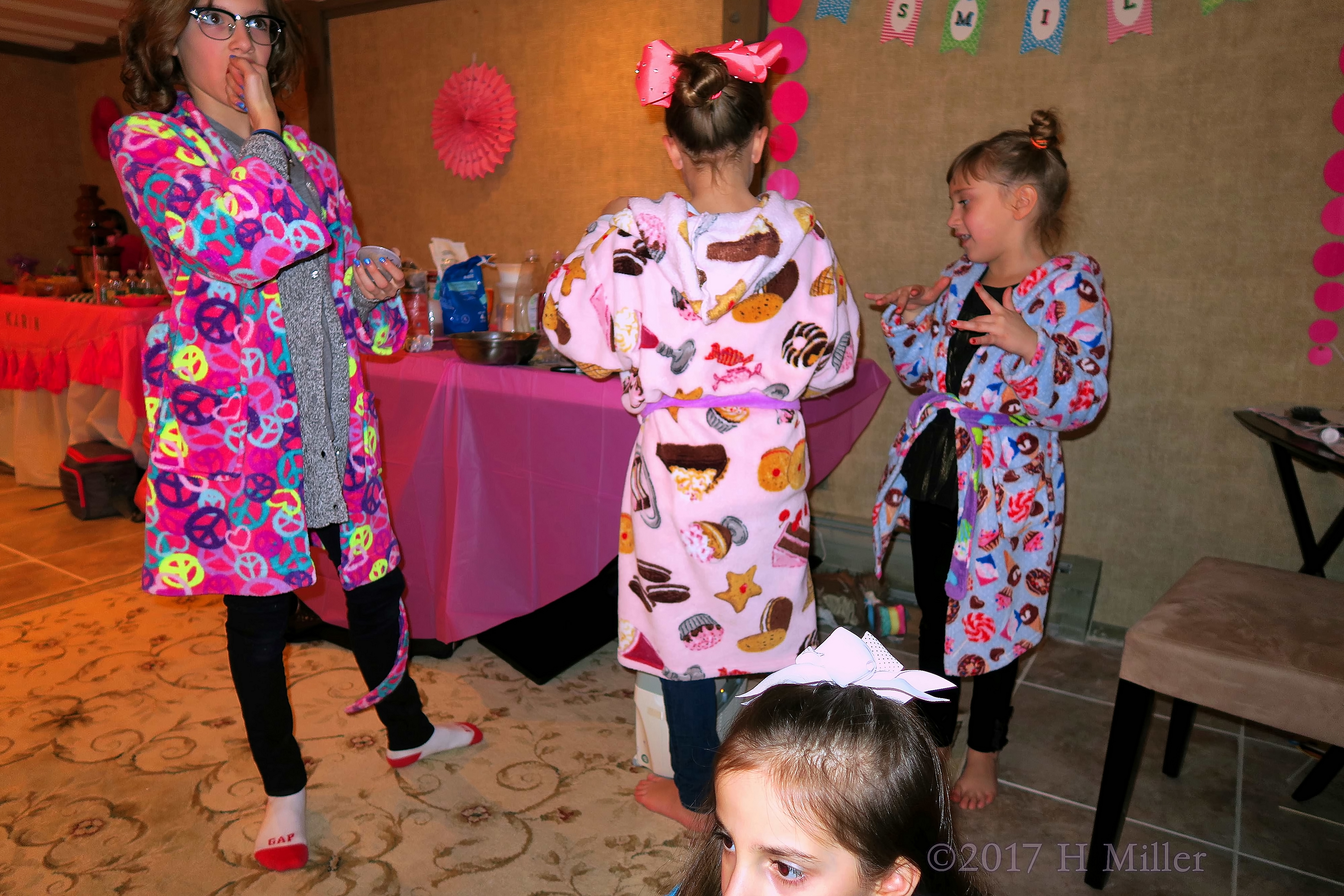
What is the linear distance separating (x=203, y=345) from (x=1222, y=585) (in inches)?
69.9

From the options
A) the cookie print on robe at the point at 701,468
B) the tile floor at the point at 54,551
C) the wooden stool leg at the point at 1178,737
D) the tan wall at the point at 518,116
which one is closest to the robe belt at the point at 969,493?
the cookie print on robe at the point at 701,468

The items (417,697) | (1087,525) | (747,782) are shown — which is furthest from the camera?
(1087,525)

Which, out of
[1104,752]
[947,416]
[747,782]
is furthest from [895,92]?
[747,782]

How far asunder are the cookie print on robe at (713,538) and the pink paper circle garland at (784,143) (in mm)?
1712

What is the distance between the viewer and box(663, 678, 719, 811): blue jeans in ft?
5.05

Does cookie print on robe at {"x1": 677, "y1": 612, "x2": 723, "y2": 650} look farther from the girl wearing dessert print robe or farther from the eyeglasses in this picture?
the eyeglasses

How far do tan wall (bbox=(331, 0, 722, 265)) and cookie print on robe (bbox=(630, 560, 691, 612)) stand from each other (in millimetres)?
1903

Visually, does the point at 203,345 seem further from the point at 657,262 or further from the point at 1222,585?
the point at 1222,585

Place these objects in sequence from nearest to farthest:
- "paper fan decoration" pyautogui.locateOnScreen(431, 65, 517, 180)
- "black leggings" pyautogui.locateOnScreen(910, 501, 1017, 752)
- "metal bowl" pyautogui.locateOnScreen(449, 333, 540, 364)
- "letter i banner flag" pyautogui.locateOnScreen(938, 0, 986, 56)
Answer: "black leggings" pyautogui.locateOnScreen(910, 501, 1017, 752) → "metal bowl" pyautogui.locateOnScreen(449, 333, 540, 364) → "letter i banner flag" pyautogui.locateOnScreen(938, 0, 986, 56) → "paper fan decoration" pyautogui.locateOnScreen(431, 65, 517, 180)

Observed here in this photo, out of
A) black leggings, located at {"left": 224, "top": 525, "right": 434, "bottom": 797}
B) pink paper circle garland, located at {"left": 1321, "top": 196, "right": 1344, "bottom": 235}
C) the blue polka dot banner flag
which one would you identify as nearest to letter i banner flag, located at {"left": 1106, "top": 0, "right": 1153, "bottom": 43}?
pink paper circle garland, located at {"left": 1321, "top": 196, "right": 1344, "bottom": 235}

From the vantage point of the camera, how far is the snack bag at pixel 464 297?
2311mm

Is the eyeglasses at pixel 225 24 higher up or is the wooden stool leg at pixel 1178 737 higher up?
the eyeglasses at pixel 225 24

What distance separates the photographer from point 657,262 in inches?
55.0

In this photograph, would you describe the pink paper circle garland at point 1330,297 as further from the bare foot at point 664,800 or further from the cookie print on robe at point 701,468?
the bare foot at point 664,800
